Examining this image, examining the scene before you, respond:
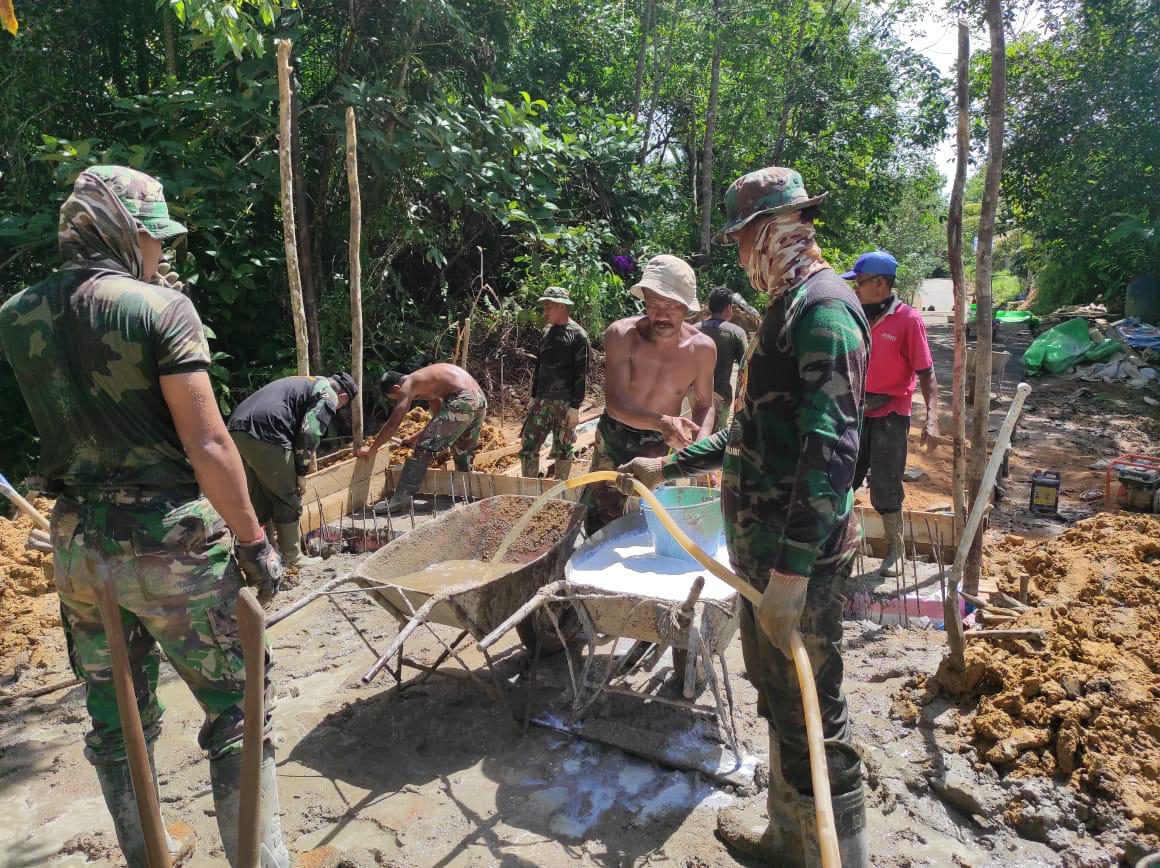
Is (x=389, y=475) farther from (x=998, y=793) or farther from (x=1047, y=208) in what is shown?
(x=1047, y=208)

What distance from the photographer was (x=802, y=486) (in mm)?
2014

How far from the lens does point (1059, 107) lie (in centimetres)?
1348

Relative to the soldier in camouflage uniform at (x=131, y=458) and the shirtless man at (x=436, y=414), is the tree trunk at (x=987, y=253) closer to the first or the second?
the soldier in camouflage uniform at (x=131, y=458)

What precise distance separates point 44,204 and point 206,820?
6.70 meters

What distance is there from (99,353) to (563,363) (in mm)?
4513

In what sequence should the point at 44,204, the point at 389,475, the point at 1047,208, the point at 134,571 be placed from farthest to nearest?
1. the point at 1047,208
2. the point at 44,204
3. the point at 389,475
4. the point at 134,571

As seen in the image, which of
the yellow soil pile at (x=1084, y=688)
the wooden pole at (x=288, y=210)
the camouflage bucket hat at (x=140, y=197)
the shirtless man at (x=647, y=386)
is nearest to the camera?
the camouflage bucket hat at (x=140, y=197)

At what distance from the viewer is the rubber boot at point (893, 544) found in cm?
492

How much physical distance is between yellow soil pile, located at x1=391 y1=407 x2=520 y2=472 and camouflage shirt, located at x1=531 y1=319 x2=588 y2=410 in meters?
1.33

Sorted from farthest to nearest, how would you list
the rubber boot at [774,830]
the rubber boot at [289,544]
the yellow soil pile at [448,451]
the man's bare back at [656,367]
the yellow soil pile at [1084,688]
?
the yellow soil pile at [448,451] → the rubber boot at [289,544] → the man's bare back at [656,367] → the yellow soil pile at [1084,688] → the rubber boot at [774,830]

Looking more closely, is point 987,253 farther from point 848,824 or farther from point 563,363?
point 563,363

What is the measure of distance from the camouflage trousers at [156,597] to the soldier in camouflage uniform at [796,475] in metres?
1.51

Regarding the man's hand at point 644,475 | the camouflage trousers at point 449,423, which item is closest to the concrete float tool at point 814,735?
the man's hand at point 644,475

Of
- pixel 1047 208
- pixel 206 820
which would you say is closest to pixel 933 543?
pixel 206 820
